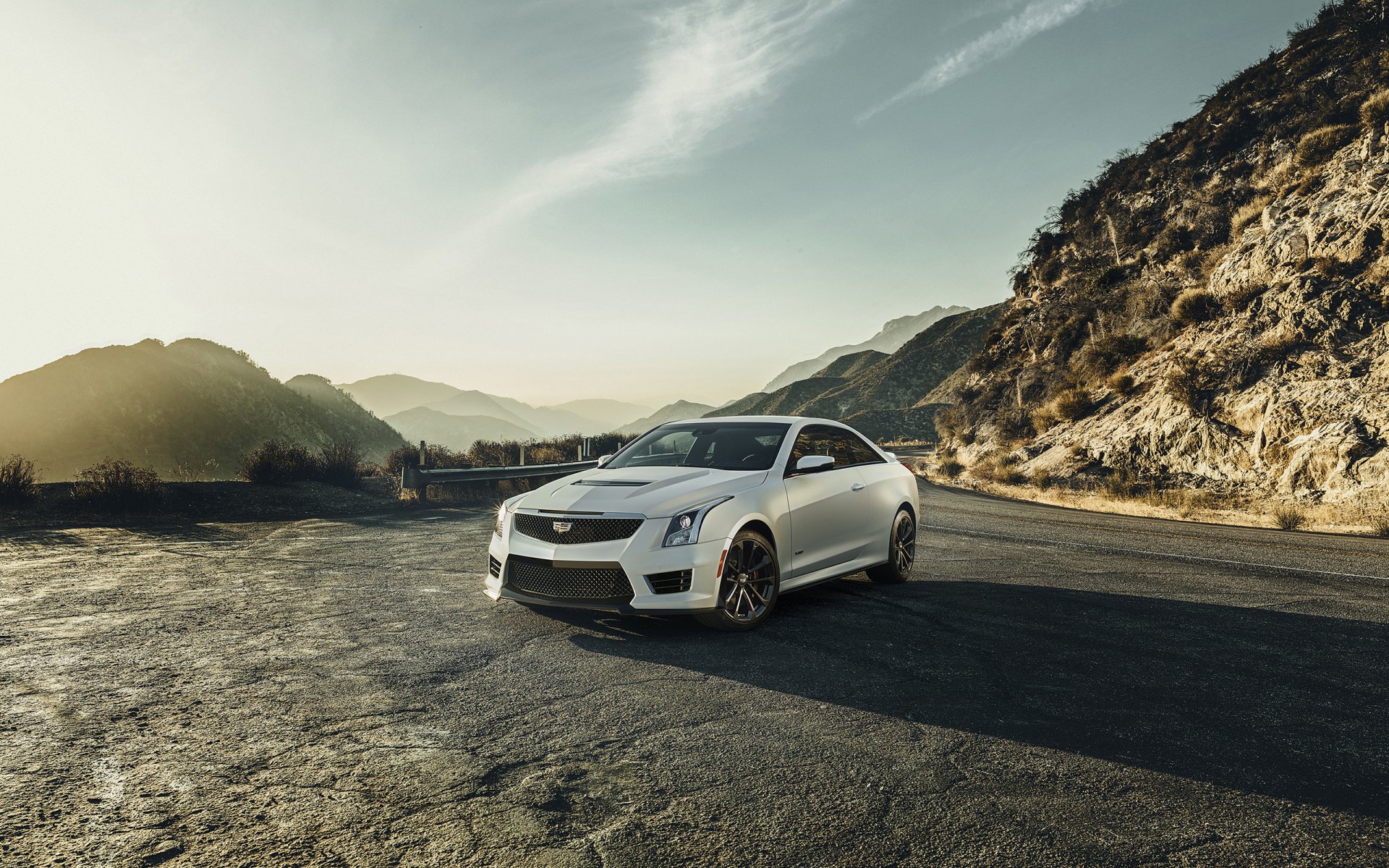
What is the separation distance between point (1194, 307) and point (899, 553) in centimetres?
1857

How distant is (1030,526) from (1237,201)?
62.1ft

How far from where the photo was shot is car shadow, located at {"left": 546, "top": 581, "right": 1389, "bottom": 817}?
13.0 ft

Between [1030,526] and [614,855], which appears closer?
[614,855]

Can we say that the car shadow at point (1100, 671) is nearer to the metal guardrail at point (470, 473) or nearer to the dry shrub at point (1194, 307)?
the metal guardrail at point (470, 473)

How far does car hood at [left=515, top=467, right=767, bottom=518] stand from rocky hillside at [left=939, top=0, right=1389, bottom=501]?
13011 millimetres

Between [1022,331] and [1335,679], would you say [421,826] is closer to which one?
[1335,679]

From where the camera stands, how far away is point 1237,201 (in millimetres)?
25438

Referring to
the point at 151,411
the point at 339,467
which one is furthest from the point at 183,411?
the point at 339,467

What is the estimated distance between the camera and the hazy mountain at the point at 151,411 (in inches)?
2640

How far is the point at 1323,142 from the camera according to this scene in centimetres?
2250

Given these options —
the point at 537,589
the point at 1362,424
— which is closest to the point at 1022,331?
the point at 1362,424

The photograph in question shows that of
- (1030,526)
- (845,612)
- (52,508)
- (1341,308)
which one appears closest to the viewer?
(845,612)

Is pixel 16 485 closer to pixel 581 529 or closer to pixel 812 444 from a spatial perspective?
pixel 581 529

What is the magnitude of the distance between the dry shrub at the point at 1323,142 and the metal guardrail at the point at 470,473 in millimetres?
21526
